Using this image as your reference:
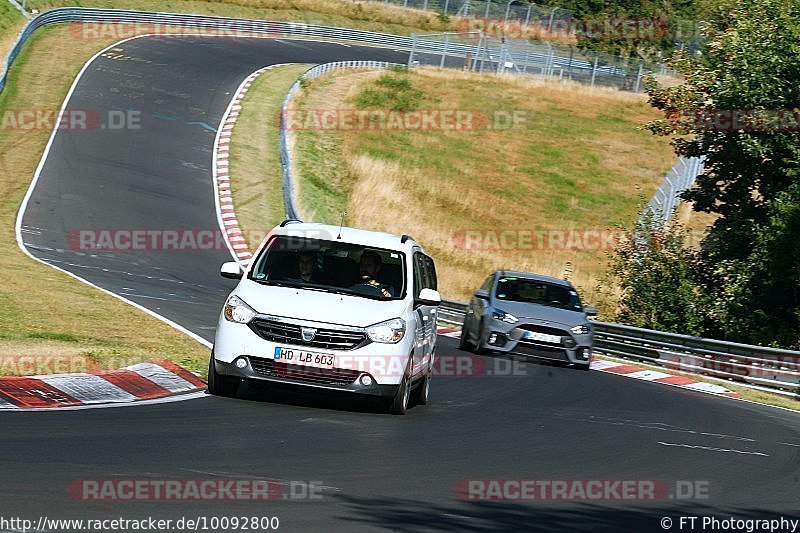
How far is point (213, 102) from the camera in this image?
47.8 m

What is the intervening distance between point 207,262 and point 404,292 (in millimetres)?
16662

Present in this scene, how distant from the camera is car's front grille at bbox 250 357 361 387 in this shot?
39.5 ft

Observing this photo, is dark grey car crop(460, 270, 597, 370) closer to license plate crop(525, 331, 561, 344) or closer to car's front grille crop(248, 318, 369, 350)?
license plate crop(525, 331, 561, 344)

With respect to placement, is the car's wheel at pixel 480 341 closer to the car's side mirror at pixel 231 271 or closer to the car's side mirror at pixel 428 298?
the car's side mirror at pixel 428 298

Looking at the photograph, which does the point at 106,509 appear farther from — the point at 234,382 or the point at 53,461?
the point at 234,382

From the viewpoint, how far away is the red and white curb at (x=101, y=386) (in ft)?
35.5

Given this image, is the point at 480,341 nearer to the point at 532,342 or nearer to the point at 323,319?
the point at 532,342

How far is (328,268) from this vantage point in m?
13.1

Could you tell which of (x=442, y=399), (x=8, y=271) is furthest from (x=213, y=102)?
(x=442, y=399)

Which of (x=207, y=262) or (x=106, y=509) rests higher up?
(x=106, y=509)

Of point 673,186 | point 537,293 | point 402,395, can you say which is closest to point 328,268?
point 402,395

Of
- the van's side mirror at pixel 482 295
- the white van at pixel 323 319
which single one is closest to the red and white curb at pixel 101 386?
the white van at pixel 323 319

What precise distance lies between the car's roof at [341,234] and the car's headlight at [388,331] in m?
1.31

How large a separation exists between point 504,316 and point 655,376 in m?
4.23
